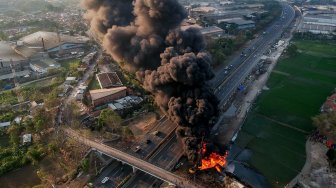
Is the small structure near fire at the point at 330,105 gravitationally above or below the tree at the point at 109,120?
below

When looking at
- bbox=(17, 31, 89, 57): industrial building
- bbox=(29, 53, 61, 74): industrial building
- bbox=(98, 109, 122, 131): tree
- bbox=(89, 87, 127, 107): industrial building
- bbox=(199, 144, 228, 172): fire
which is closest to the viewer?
bbox=(199, 144, 228, 172): fire

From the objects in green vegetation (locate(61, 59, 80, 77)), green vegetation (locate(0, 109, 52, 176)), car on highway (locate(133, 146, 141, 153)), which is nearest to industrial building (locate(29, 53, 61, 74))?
green vegetation (locate(61, 59, 80, 77))

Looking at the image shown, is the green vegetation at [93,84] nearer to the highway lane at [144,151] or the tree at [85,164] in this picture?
the highway lane at [144,151]

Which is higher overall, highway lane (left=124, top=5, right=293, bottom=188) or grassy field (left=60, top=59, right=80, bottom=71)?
grassy field (left=60, top=59, right=80, bottom=71)

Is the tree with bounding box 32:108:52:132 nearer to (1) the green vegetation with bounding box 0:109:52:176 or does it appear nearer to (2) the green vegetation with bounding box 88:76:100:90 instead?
(1) the green vegetation with bounding box 0:109:52:176

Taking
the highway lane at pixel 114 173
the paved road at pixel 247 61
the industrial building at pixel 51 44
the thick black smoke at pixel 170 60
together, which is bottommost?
the paved road at pixel 247 61

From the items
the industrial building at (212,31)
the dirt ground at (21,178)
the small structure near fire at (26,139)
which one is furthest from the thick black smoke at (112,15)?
the industrial building at (212,31)

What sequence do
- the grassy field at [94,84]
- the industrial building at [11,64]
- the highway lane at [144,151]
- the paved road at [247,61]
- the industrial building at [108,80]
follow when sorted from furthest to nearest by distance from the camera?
1. the industrial building at [11,64]
2. the grassy field at [94,84]
3. the paved road at [247,61]
4. the industrial building at [108,80]
5. the highway lane at [144,151]
